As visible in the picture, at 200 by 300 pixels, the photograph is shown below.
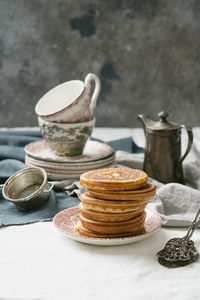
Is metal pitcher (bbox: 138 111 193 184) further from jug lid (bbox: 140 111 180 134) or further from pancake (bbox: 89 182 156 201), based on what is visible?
pancake (bbox: 89 182 156 201)

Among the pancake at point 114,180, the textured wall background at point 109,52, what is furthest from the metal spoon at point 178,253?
the textured wall background at point 109,52

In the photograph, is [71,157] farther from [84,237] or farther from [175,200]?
[84,237]

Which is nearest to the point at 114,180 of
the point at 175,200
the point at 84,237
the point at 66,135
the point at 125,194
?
the point at 125,194

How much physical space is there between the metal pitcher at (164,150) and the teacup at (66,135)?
227mm

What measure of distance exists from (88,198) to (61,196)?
17.0 inches

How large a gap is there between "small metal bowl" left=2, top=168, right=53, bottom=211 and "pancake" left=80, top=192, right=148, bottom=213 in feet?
0.93

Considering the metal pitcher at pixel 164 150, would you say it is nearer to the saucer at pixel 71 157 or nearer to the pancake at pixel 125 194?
the saucer at pixel 71 157

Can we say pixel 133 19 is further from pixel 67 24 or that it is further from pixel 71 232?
pixel 71 232

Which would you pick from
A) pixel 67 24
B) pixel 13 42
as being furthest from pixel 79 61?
pixel 13 42

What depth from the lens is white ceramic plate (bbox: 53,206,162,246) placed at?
1.06m

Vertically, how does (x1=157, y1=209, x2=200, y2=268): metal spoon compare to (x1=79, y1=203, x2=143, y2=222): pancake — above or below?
below

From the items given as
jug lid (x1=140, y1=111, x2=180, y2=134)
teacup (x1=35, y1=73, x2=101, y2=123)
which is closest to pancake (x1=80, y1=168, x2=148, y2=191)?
jug lid (x1=140, y1=111, x2=180, y2=134)

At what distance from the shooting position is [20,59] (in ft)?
11.7

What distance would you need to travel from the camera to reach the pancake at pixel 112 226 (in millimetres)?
1077
